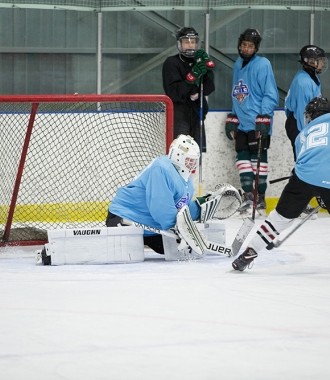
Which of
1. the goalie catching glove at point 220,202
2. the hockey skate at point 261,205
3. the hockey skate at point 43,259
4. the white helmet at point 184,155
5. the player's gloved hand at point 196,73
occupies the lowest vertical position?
the hockey skate at point 261,205

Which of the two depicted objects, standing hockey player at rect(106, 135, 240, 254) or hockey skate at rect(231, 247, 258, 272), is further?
standing hockey player at rect(106, 135, 240, 254)

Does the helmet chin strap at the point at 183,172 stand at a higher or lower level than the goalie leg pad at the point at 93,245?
higher

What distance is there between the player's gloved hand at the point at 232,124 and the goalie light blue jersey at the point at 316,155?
2738 mm

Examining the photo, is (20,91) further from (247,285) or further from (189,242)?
(247,285)

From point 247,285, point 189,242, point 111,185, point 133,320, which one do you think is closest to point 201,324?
point 133,320

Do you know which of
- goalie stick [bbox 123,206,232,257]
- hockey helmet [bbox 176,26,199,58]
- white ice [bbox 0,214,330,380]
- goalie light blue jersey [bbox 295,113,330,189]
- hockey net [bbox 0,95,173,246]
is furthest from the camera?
hockey helmet [bbox 176,26,199,58]

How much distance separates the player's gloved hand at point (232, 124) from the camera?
8516mm

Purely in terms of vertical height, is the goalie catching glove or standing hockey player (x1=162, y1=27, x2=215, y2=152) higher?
standing hockey player (x1=162, y1=27, x2=215, y2=152)

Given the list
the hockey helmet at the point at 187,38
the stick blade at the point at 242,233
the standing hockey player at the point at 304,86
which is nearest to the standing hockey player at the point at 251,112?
the standing hockey player at the point at 304,86

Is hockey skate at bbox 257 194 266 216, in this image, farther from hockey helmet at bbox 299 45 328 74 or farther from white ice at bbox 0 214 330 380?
white ice at bbox 0 214 330 380

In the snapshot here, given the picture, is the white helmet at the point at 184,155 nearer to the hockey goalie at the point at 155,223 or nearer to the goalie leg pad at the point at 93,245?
the hockey goalie at the point at 155,223

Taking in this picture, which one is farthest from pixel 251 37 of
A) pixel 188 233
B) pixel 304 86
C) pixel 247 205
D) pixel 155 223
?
pixel 188 233

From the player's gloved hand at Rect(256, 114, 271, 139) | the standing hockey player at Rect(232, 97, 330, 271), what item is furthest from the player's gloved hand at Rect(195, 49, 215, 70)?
the standing hockey player at Rect(232, 97, 330, 271)

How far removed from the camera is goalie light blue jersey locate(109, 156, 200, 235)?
6180 mm
